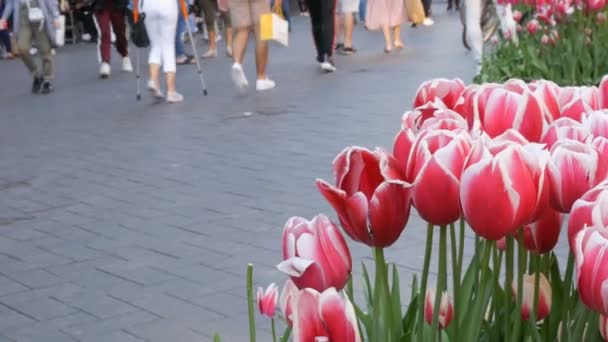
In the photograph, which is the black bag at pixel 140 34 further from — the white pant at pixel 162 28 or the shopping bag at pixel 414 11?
the shopping bag at pixel 414 11

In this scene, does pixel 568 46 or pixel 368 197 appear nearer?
pixel 368 197

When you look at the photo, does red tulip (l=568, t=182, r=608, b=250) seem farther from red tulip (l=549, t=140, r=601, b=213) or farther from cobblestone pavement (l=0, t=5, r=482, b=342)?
cobblestone pavement (l=0, t=5, r=482, b=342)

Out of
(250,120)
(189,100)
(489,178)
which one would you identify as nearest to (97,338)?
(489,178)

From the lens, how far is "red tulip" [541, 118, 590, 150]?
5.93 feet

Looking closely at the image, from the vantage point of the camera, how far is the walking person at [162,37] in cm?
1227

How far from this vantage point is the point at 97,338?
4.63 m

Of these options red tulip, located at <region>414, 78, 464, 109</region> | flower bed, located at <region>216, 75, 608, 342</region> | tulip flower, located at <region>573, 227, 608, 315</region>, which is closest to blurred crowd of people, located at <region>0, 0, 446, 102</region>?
red tulip, located at <region>414, 78, 464, 109</region>

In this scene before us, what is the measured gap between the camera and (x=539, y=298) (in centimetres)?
192

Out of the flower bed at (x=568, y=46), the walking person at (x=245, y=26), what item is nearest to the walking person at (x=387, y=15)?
the walking person at (x=245, y=26)

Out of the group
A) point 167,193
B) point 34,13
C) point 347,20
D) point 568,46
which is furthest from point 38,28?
point 568,46

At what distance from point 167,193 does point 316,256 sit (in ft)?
19.8

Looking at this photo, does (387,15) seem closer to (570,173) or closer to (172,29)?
(172,29)

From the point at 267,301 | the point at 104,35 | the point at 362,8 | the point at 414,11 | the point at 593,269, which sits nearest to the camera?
the point at 593,269

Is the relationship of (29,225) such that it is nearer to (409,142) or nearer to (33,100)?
(409,142)
